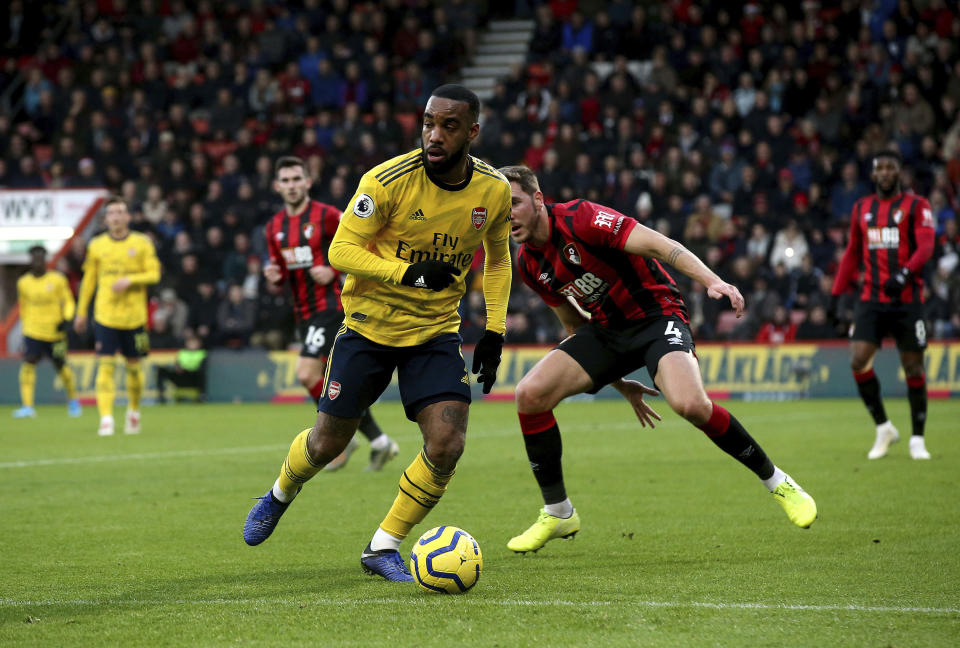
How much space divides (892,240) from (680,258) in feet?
18.1

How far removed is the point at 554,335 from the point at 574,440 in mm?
7761

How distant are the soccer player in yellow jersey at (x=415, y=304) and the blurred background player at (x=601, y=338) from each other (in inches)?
28.6

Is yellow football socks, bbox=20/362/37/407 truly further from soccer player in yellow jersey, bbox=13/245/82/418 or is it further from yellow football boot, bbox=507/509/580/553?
yellow football boot, bbox=507/509/580/553

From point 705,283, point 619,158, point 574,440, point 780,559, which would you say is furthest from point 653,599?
point 619,158

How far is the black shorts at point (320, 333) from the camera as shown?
10.7 meters

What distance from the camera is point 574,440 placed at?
13.4 meters

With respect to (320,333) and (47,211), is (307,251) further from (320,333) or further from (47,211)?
(47,211)

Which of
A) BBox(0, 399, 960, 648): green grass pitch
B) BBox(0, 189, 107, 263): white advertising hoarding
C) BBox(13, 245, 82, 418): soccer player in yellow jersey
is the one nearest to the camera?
BBox(0, 399, 960, 648): green grass pitch

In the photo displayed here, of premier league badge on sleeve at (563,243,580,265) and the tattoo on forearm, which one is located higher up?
the tattoo on forearm

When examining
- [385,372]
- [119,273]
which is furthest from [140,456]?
Answer: [385,372]

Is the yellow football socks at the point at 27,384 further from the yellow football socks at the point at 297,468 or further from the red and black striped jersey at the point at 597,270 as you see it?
the yellow football socks at the point at 297,468

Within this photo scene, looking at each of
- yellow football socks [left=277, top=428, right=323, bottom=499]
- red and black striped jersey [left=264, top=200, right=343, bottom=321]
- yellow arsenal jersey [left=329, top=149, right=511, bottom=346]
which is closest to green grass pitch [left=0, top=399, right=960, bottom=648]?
yellow football socks [left=277, top=428, right=323, bottom=499]

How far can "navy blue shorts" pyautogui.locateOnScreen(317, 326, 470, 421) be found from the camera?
594 centimetres

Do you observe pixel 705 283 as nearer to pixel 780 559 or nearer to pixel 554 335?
pixel 780 559
